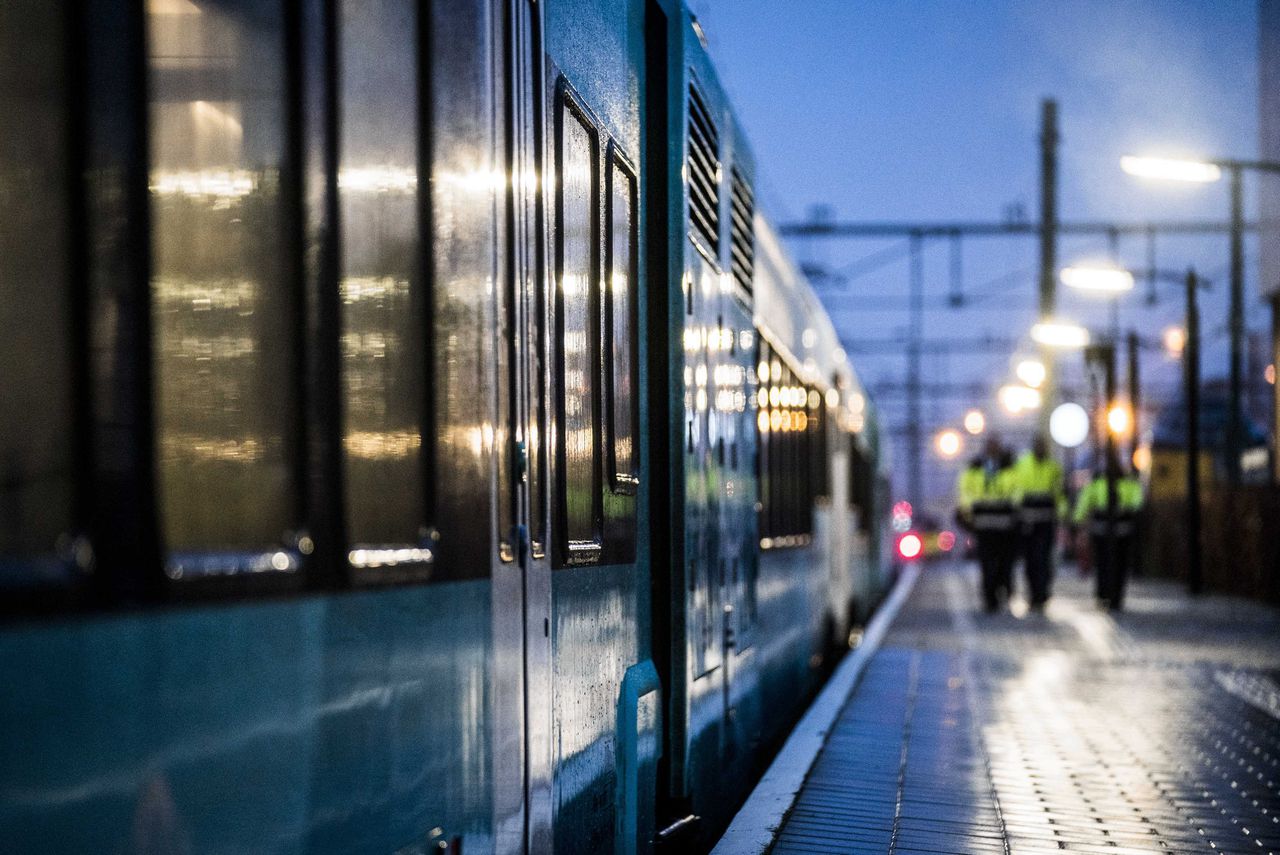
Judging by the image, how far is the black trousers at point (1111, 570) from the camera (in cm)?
2488

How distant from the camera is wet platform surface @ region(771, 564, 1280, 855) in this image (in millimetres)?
7648

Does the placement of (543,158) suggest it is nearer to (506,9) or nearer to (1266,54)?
(506,9)

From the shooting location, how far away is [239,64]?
263 cm

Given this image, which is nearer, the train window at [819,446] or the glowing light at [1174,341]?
the train window at [819,446]

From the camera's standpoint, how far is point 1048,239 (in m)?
32.4

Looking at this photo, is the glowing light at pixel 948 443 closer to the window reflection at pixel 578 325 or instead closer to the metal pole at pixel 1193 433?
the metal pole at pixel 1193 433

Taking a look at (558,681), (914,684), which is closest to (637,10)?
(558,681)

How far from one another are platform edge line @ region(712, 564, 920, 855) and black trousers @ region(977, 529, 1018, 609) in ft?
24.1

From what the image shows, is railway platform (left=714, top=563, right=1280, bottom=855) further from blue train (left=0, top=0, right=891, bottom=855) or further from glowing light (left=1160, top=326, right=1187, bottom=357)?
glowing light (left=1160, top=326, right=1187, bottom=357)

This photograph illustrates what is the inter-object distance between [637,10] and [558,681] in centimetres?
255

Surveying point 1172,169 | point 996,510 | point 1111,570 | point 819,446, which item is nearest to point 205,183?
point 819,446

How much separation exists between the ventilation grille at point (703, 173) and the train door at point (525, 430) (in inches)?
101

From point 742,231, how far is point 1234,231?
1938 centimetres

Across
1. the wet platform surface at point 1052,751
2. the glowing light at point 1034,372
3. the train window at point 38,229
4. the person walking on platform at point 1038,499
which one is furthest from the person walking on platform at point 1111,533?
the train window at point 38,229
